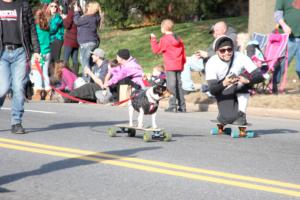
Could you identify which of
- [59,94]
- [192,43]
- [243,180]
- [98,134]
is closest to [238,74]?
[98,134]

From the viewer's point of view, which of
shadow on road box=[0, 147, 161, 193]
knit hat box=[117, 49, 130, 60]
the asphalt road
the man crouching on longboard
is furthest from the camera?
knit hat box=[117, 49, 130, 60]

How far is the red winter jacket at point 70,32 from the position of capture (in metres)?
21.8

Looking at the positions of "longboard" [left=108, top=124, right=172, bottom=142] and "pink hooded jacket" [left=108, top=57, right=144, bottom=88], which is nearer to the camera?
"longboard" [left=108, top=124, right=172, bottom=142]

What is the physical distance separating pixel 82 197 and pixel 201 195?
3.36 ft

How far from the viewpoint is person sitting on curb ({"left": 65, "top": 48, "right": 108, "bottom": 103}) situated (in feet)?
65.5

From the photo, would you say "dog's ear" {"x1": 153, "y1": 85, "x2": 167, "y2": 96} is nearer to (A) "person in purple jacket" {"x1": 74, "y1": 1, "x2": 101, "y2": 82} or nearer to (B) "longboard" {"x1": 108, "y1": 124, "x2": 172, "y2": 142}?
(B) "longboard" {"x1": 108, "y1": 124, "x2": 172, "y2": 142}

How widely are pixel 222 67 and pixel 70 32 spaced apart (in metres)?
9.89

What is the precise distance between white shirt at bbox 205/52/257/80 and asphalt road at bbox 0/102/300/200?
87 cm

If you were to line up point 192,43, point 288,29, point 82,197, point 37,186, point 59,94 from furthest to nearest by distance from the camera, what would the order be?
point 192,43 → point 59,94 → point 288,29 → point 37,186 → point 82,197

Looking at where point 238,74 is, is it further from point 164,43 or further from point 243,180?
point 164,43

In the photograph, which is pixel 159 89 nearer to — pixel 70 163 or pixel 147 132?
pixel 147 132

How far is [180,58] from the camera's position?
17531 millimetres

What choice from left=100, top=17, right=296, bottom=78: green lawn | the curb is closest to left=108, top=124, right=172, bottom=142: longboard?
the curb

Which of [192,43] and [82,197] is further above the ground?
[192,43]
